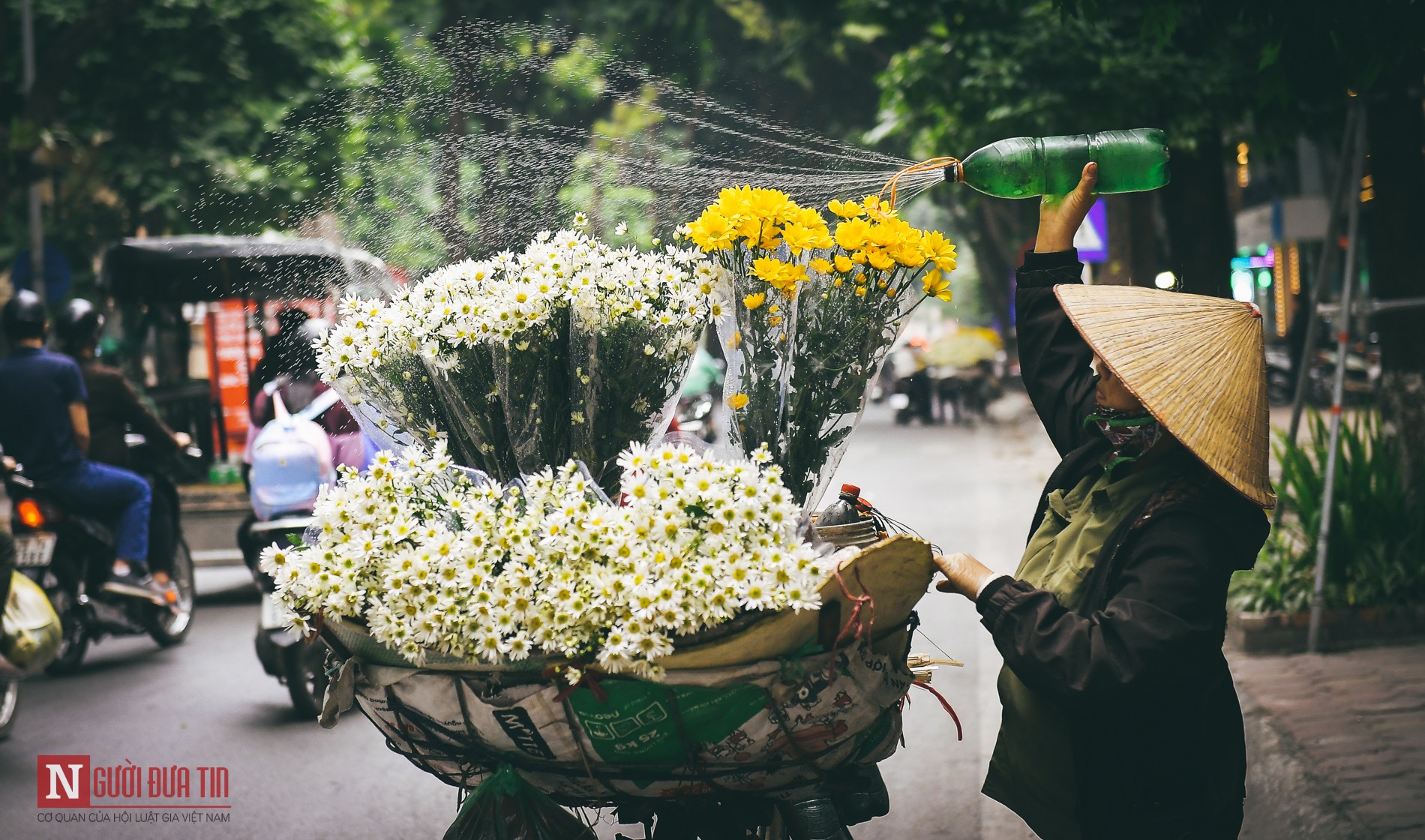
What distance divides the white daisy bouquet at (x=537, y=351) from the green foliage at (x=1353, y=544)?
198 inches

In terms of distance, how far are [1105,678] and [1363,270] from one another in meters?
23.5

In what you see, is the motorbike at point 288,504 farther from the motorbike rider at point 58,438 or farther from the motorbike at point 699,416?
the motorbike at point 699,416

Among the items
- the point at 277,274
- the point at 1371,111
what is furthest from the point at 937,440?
the point at 277,274

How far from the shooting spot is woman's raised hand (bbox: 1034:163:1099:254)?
2.62 m

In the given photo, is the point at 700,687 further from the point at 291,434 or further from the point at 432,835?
the point at 291,434

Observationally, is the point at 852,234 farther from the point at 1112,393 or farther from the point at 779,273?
the point at 1112,393

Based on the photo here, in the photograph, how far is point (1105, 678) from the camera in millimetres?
2156

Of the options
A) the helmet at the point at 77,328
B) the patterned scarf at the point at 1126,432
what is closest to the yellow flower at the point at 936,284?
the patterned scarf at the point at 1126,432

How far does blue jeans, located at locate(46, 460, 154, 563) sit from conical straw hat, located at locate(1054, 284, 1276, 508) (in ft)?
20.0

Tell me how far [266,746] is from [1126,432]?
14.9 ft

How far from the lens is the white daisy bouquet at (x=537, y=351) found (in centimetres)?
241
